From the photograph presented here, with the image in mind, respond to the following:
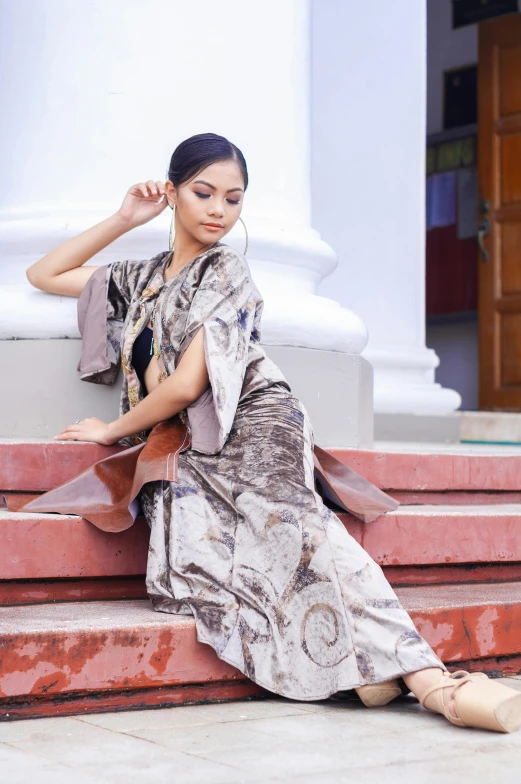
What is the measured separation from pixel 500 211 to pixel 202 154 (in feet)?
Answer: 16.1

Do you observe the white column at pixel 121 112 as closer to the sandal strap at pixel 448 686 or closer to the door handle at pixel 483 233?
the sandal strap at pixel 448 686

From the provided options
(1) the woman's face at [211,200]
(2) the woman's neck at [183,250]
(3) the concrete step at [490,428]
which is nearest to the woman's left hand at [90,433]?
(2) the woman's neck at [183,250]

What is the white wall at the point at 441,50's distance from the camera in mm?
8297

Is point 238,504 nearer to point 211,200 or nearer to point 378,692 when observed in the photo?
point 378,692

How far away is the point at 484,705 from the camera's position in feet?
6.39

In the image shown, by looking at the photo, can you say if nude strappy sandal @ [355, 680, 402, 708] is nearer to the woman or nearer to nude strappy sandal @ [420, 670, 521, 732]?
the woman

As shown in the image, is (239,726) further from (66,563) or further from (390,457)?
(390,457)

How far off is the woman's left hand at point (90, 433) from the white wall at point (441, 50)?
6.48 metres

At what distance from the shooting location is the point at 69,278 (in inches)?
118

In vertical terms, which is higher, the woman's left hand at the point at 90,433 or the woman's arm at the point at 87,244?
the woman's arm at the point at 87,244

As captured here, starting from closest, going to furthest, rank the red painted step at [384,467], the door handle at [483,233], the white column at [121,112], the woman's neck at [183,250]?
the red painted step at [384,467] < the woman's neck at [183,250] < the white column at [121,112] < the door handle at [483,233]

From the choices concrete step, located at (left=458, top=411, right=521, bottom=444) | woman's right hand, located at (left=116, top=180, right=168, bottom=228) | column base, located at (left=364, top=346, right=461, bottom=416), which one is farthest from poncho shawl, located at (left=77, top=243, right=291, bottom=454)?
concrete step, located at (left=458, top=411, right=521, bottom=444)

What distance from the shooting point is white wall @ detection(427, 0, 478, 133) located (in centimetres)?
830

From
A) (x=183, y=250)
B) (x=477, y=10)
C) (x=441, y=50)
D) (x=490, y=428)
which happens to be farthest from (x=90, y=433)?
(x=441, y=50)
